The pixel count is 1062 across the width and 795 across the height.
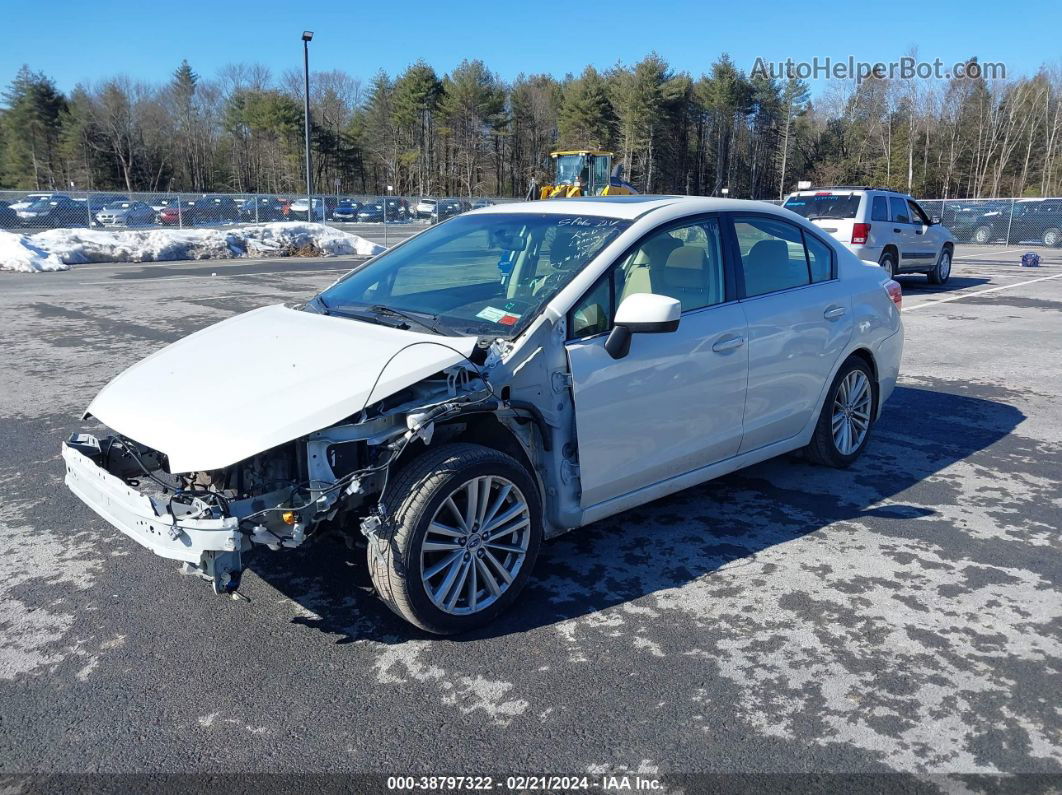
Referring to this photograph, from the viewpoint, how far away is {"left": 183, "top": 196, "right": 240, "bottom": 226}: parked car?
2956 centimetres

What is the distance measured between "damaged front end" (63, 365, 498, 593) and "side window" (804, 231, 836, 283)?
271 cm

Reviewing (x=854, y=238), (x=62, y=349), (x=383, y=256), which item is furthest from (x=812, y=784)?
(x=854, y=238)

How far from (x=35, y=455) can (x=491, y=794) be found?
456cm

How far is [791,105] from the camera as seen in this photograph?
85125 mm

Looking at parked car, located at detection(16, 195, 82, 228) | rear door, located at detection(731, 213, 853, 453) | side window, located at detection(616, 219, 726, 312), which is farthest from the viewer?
parked car, located at detection(16, 195, 82, 228)

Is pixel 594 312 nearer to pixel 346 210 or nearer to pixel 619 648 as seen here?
pixel 619 648

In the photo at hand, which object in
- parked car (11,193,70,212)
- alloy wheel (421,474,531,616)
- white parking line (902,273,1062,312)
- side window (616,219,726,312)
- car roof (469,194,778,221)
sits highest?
parked car (11,193,70,212)

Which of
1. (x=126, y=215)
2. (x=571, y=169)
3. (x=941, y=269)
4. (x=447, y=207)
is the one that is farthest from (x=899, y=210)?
(x=126, y=215)

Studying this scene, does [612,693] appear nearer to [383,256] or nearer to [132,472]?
[132,472]

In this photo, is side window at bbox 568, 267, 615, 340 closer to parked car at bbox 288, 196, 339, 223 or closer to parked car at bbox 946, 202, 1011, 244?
parked car at bbox 288, 196, 339, 223

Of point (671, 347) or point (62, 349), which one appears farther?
point (62, 349)

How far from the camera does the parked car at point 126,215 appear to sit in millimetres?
27375

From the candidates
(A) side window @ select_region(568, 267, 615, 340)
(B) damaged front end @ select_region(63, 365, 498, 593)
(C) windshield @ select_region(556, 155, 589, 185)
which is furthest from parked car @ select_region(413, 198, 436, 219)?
(B) damaged front end @ select_region(63, 365, 498, 593)

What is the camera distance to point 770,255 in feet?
16.2
